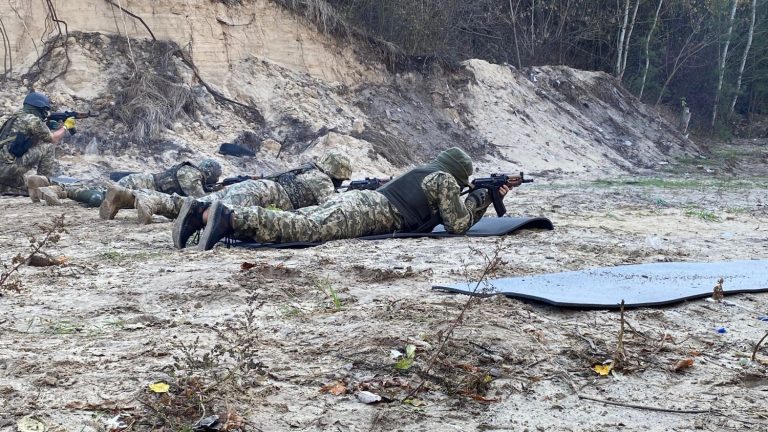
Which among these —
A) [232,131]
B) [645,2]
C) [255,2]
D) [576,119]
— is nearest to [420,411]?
[232,131]

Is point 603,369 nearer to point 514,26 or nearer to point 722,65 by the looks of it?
point 514,26

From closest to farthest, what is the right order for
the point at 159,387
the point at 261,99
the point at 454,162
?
the point at 159,387 < the point at 454,162 < the point at 261,99

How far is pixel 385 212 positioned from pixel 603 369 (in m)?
3.59

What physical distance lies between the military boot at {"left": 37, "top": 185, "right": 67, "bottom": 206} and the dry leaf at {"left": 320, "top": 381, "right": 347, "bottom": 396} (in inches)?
266

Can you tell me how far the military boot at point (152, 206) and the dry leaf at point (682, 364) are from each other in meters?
5.27

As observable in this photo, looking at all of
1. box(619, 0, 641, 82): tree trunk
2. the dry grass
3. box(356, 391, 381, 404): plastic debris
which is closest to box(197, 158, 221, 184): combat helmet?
the dry grass

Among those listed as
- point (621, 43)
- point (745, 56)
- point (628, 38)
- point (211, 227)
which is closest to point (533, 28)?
point (621, 43)

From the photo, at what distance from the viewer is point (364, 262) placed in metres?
5.46

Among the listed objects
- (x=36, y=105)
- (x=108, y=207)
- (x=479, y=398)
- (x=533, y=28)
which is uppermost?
(x=533, y=28)

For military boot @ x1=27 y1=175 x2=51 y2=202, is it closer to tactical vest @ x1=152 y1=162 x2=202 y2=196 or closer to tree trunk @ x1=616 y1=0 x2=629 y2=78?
tactical vest @ x1=152 y1=162 x2=202 y2=196

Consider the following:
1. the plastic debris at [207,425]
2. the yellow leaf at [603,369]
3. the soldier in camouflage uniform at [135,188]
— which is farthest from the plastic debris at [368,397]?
the soldier in camouflage uniform at [135,188]

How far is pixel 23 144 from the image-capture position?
32.2 ft

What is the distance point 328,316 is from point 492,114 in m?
14.7

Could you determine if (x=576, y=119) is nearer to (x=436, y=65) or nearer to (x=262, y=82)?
(x=436, y=65)
